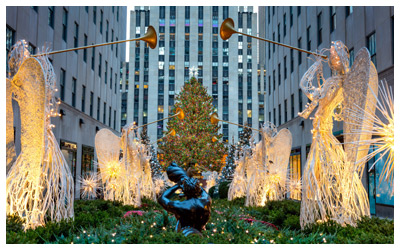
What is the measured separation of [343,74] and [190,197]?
4121mm

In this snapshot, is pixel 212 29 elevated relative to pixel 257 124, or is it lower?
elevated

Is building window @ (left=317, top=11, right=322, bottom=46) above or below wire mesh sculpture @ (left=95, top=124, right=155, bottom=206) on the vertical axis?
above

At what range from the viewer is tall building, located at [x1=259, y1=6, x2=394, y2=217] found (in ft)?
45.5

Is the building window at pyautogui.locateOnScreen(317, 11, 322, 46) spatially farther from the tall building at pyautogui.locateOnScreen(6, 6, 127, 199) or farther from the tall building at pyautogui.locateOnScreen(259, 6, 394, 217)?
the tall building at pyautogui.locateOnScreen(6, 6, 127, 199)

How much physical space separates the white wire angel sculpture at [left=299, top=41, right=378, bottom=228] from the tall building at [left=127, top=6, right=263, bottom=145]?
178 feet

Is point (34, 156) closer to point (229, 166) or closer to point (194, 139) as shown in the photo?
point (194, 139)

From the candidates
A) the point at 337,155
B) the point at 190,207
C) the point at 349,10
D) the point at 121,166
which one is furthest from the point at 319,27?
the point at 190,207

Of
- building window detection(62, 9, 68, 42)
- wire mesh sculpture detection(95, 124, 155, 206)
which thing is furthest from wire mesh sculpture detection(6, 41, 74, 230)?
building window detection(62, 9, 68, 42)

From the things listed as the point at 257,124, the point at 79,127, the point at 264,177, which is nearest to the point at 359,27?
the point at 264,177

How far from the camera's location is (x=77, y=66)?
24734 mm

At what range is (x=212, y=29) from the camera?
208 feet

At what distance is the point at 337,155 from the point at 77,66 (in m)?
20.7

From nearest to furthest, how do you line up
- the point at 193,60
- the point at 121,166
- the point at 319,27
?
the point at 121,166 < the point at 319,27 < the point at 193,60

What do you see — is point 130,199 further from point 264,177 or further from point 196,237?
point 196,237
